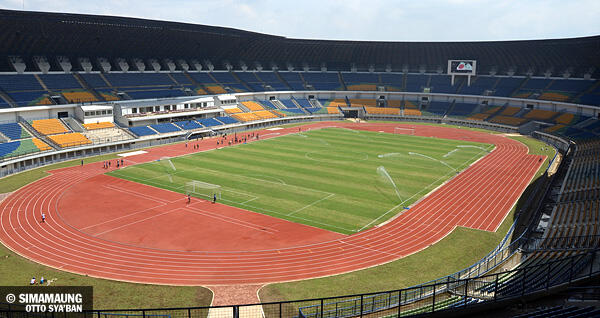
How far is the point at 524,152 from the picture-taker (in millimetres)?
56844

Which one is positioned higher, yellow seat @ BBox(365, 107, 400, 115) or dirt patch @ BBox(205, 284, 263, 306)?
yellow seat @ BBox(365, 107, 400, 115)

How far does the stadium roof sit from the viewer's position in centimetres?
6072

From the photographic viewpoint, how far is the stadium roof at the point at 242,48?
60719 millimetres

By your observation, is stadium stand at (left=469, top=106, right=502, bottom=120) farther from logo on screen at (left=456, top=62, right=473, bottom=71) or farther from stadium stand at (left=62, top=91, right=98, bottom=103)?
stadium stand at (left=62, top=91, right=98, bottom=103)

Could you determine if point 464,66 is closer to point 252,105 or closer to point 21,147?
point 252,105

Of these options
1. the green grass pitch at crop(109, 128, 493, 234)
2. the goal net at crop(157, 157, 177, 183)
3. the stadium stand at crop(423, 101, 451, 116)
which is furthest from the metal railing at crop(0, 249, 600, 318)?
the stadium stand at crop(423, 101, 451, 116)

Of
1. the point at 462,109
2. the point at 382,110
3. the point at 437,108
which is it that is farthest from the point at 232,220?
the point at 462,109

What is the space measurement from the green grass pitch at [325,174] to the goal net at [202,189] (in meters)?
0.71

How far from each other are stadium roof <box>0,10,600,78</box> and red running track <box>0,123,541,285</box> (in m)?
30.1

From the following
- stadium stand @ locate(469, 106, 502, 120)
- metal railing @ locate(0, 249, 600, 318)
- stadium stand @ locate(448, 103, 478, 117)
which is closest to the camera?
metal railing @ locate(0, 249, 600, 318)

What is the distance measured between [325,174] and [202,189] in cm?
1287

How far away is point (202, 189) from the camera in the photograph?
38.7 m

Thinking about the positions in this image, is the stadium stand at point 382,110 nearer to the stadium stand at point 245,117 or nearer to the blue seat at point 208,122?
the stadium stand at point 245,117

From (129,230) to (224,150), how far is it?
28.2 meters
